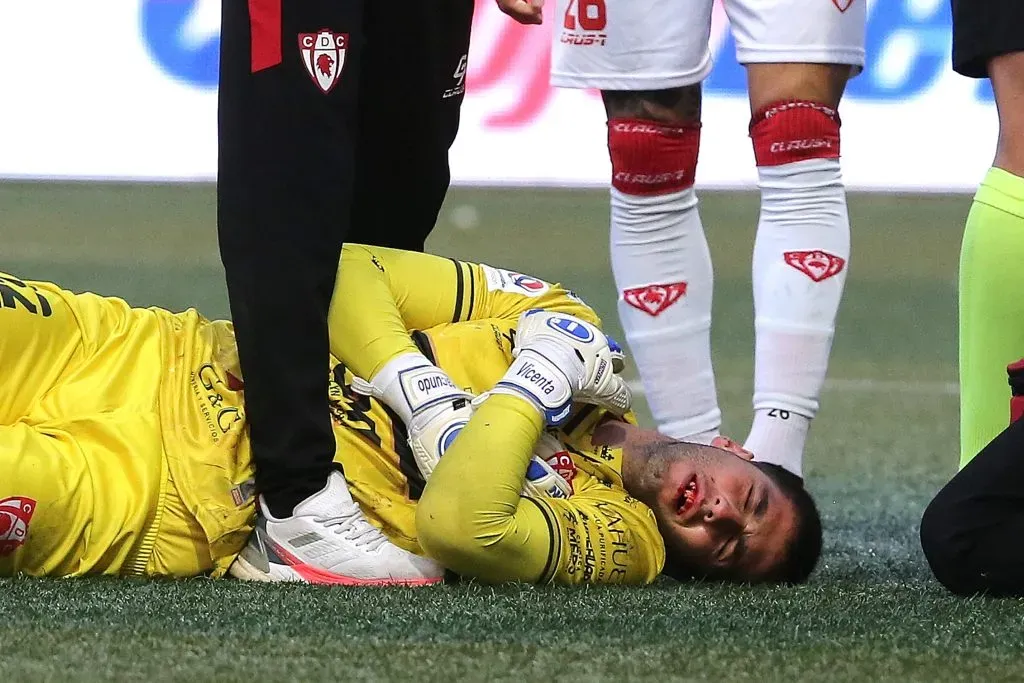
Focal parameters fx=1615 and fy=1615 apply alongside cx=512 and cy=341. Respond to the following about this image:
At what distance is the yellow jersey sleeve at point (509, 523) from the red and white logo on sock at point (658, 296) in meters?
0.42

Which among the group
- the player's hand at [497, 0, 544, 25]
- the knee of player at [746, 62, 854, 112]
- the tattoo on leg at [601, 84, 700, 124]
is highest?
the player's hand at [497, 0, 544, 25]

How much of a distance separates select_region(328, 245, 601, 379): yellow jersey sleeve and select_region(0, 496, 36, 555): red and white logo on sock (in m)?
0.38

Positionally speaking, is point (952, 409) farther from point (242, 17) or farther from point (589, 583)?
point (242, 17)

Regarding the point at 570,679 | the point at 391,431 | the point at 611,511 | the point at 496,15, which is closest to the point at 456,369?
the point at 391,431

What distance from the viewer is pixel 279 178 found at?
1643 mm

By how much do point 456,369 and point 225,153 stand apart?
0.37 m

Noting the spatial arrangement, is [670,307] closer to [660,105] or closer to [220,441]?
[660,105]

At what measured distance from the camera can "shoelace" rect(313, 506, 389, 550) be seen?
1.66m

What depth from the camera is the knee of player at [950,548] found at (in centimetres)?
162

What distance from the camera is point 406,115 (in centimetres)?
191

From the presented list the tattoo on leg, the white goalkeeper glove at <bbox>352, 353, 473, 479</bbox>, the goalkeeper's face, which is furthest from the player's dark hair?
the tattoo on leg

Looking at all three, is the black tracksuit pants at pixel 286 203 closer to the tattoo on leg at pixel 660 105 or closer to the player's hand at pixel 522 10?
the player's hand at pixel 522 10

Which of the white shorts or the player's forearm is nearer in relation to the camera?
the player's forearm

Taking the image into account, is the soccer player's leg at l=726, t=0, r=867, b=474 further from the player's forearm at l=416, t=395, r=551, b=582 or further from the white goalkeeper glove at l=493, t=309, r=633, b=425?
the player's forearm at l=416, t=395, r=551, b=582
